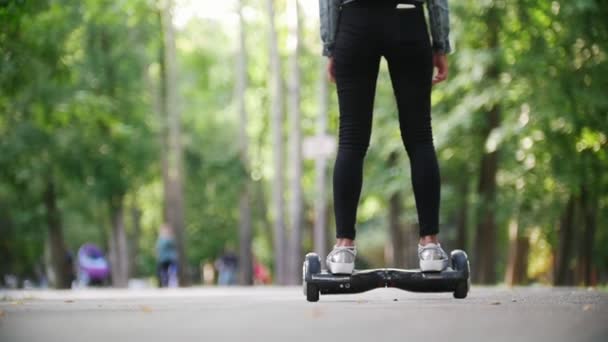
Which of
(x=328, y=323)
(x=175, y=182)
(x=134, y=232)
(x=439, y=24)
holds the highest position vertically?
(x=439, y=24)

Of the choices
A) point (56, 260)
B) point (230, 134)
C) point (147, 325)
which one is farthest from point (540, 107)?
point (230, 134)

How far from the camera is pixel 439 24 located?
6379 mm

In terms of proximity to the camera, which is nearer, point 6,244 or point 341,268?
point 341,268

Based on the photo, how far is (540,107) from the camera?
18562 mm

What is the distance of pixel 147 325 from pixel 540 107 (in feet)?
48.3

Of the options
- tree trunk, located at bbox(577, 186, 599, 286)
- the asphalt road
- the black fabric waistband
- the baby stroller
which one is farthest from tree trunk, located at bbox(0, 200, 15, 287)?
the asphalt road

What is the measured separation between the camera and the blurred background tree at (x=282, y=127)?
18.3 metres

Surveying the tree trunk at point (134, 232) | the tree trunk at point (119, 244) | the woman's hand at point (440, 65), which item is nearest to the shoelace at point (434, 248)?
the woman's hand at point (440, 65)

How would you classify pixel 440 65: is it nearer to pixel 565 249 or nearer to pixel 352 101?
pixel 352 101

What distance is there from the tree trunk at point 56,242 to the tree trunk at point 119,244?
1.42 m

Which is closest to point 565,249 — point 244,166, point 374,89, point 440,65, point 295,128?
point 295,128

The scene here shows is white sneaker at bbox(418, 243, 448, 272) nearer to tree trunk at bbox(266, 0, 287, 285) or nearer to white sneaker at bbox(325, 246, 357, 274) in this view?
white sneaker at bbox(325, 246, 357, 274)

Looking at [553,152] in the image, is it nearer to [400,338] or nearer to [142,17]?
[142,17]

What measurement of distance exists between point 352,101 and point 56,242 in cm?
2800
